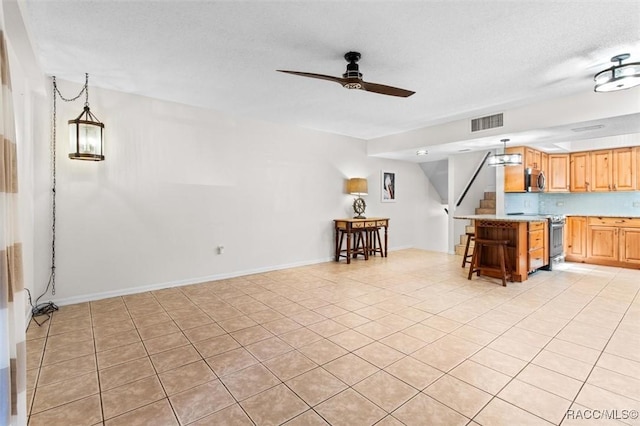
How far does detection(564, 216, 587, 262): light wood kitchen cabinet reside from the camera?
19.8 ft

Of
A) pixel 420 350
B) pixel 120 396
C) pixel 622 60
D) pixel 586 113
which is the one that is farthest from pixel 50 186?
pixel 586 113

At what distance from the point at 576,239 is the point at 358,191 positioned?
14.6 ft

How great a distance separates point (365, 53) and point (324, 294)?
9.47 ft

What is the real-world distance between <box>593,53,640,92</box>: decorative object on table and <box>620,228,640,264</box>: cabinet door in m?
3.85

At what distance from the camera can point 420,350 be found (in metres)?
2.54

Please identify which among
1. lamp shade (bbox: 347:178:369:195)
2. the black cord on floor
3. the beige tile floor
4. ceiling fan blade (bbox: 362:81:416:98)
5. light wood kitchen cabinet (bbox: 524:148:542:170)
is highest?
ceiling fan blade (bbox: 362:81:416:98)

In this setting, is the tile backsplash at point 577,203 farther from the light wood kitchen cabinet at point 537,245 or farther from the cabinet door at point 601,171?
the light wood kitchen cabinet at point 537,245

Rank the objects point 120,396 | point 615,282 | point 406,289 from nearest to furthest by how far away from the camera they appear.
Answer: point 120,396, point 406,289, point 615,282

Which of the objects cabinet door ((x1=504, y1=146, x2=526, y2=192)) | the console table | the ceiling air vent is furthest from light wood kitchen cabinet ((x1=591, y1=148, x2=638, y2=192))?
the console table

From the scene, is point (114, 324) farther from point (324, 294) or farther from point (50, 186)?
point (324, 294)

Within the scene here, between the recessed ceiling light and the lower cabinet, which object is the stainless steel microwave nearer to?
the lower cabinet

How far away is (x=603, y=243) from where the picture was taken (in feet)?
19.0

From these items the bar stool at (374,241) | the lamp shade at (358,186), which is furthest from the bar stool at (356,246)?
the lamp shade at (358,186)

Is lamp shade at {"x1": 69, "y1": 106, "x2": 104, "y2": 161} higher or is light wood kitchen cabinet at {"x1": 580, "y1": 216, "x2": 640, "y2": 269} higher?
lamp shade at {"x1": 69, "y1": 106, "x2": 104, "y2": 161}
